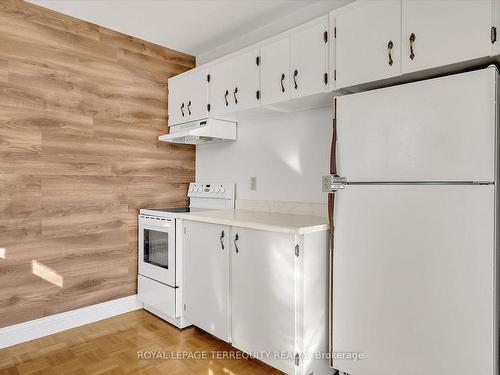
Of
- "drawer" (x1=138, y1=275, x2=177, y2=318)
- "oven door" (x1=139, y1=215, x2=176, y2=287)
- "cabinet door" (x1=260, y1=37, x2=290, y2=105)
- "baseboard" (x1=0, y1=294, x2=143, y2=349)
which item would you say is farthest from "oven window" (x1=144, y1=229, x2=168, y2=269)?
"cabinet door" (x1=260, y1=37, x2=290, y2=105)

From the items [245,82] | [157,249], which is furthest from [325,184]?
[157,249]

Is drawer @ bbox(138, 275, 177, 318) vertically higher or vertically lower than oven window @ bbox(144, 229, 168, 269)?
lower

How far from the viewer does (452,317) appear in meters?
1.59

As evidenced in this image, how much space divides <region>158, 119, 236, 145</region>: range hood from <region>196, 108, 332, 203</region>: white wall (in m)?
0.11

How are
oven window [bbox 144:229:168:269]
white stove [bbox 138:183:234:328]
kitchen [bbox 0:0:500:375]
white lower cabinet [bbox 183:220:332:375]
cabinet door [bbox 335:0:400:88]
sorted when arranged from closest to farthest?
kitchen [bbox 0:0:500:375], cabinet door [bbox 335:0:400:88], white lower cabinet [bbox 183:220:332:375], white stove [bbox 138:183:234:328], oven window [bbox 144:229:168:269]

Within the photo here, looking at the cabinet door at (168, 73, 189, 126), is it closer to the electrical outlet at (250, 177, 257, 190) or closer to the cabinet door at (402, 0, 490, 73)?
the electrical outlet at (250, 177, 257, 190)

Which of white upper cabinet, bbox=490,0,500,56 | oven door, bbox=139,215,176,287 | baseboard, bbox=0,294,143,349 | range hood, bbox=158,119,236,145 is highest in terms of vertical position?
white upper cabinet, bbox=490,0,500,56

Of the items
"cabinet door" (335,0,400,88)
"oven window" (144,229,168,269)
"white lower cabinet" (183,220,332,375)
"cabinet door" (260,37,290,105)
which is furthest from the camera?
"oven window" (144,229,168,269)

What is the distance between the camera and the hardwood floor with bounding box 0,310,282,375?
2.23 m

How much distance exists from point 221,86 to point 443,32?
5.67ft

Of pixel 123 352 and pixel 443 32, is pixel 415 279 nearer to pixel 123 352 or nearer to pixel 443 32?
pixel 443 32

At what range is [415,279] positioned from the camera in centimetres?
171

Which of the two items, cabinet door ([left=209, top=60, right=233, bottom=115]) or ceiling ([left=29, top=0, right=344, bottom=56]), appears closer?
ceiling ([left=29, top=0, right=344, bottom=56])

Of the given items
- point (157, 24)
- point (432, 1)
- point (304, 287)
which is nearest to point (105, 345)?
point (304, 287)
